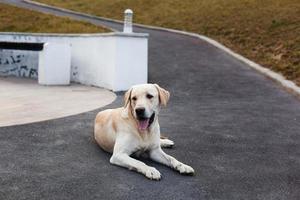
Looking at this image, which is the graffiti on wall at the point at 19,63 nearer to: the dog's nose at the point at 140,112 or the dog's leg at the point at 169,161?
the dog's leg at the point at 169,161

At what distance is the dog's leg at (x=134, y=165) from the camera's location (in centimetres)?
606

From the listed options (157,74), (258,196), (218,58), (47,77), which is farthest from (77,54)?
(258,196)

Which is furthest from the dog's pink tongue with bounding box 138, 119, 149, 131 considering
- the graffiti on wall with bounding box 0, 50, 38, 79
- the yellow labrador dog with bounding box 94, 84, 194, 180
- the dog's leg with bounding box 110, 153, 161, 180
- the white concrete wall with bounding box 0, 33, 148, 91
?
the graffiti on wall with bounding box 0, 50, 38, 79

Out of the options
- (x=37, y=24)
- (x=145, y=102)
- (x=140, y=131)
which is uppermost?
(x=37, y=24)

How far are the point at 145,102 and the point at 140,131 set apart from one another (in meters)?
0.44

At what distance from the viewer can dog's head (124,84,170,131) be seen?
6.31m

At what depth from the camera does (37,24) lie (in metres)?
24.4

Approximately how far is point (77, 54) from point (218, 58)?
5544mm

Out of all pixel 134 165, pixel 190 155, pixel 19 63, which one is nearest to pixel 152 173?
pixel 134 165

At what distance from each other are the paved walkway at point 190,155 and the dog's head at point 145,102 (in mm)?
639

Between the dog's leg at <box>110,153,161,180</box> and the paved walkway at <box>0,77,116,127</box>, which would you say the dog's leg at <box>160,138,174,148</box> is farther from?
the paved walkway at <box>0,77,116,127</box>

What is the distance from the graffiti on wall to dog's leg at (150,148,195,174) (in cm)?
1263

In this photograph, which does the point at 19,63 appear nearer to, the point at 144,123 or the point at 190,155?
the point at 190,155

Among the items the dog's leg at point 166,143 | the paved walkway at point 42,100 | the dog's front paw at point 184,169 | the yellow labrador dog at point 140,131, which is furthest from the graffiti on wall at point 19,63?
the dog's front paw at point 184,169
